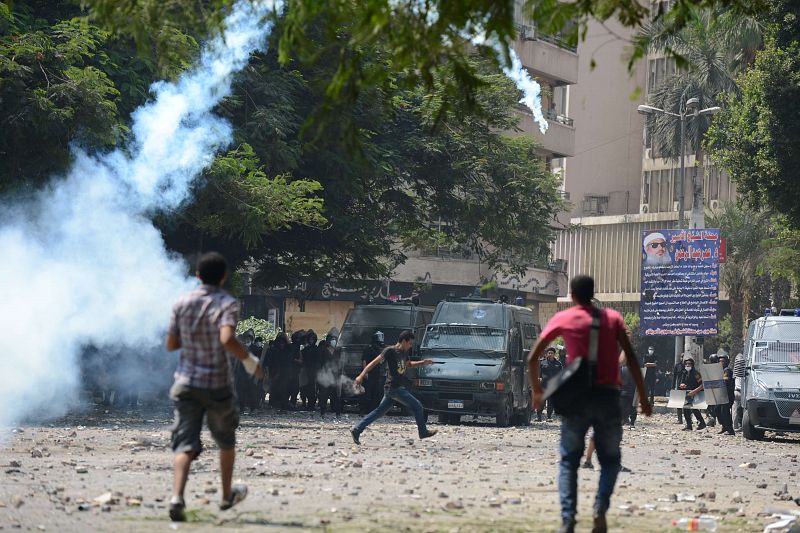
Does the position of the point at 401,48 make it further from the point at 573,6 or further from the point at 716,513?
the point at 716,513

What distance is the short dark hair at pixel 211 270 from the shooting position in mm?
9539

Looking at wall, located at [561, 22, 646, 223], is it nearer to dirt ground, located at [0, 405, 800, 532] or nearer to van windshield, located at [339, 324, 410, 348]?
van windshield, located at [339, 324, 410, 348]

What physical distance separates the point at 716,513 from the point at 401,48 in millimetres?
4973

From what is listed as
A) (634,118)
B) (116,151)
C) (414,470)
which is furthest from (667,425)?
(634,118)

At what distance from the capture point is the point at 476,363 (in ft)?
88.2

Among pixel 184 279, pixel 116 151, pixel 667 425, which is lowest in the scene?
pixel 667 425

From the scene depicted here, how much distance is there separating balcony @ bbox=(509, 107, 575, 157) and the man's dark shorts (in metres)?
50.1

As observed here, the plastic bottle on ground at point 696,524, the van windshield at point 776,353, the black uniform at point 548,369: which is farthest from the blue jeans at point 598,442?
the black uniform at point 548,369

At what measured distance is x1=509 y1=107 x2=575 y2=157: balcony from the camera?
59719mm

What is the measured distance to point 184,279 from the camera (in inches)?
1016

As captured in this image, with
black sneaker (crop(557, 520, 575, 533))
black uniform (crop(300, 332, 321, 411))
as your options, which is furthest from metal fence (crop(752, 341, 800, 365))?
black sneaker (crop(557, 520, 575, 533))

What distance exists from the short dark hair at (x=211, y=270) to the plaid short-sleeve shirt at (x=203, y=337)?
0.10 meters

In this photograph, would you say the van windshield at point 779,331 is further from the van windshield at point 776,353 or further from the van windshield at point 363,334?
the van windshield at point 363,334

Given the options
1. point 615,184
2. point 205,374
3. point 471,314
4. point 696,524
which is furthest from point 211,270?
point 615,184
